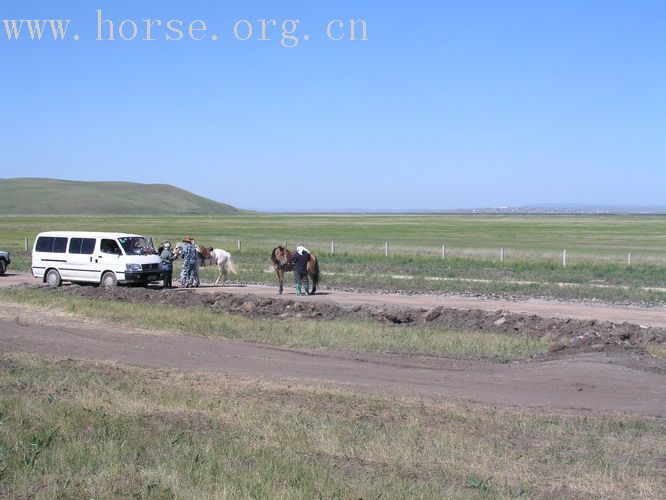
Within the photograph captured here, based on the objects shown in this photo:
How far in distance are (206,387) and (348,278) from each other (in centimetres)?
2320

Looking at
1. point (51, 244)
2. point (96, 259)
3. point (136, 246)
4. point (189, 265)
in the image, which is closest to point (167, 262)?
point (189, 265)

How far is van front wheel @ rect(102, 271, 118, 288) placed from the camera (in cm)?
2880

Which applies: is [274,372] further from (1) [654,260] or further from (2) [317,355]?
(1) [654,260]

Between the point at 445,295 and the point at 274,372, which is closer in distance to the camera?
the point at 274,372

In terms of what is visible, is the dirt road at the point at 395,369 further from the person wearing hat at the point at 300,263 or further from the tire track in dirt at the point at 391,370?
the person wearing hat at the point at 300,263

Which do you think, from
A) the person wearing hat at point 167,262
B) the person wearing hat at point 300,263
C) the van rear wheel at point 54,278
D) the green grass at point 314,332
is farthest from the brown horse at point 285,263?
the van rear wheel at point 54,278

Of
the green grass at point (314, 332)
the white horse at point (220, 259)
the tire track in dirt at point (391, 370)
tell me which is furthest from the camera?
the white horse at point (220, 259)

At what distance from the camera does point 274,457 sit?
805 centimetres

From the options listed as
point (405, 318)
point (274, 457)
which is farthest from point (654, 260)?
point (274, 457)

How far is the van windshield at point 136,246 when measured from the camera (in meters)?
29.2

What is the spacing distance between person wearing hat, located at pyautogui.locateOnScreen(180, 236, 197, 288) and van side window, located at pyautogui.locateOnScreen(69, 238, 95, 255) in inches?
124

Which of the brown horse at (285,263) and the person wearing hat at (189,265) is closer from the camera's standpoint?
the brown horse at (285,263)

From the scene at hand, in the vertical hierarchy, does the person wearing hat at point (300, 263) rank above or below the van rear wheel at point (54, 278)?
above

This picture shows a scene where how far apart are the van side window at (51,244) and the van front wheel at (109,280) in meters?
2.16
